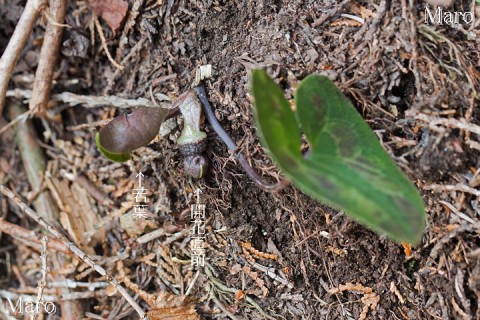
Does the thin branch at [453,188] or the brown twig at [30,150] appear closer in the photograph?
the thin branch at [453,188]

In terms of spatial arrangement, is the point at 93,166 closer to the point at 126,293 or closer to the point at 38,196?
the point at 38,196

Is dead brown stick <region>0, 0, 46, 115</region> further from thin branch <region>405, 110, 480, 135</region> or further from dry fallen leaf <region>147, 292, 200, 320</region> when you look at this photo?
thin branch <region>405, 110, 480, 135</region>

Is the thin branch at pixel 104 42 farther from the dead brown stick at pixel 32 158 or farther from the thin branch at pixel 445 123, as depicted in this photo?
the thin branch at pixel 445 123

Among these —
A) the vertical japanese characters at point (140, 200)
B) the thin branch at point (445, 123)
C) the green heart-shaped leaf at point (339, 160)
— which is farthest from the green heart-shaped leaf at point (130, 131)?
the thin branch at point (445, 123)

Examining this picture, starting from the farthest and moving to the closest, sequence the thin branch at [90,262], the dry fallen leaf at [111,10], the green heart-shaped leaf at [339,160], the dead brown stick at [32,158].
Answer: the dead brown stick at [32,158]
the dry fallen leaf at [111,10]
the thin branch at [90,262]
the green heart-shaped leaf at [339,160]

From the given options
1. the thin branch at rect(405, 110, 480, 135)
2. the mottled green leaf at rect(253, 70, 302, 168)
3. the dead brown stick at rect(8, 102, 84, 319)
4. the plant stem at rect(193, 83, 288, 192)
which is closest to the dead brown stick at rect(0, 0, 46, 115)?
the dead brown stick at rect(8, 102, 84, 319)

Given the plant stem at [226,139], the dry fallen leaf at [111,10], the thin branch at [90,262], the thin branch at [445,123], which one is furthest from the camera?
the dry fallen leaf at [111,10]
